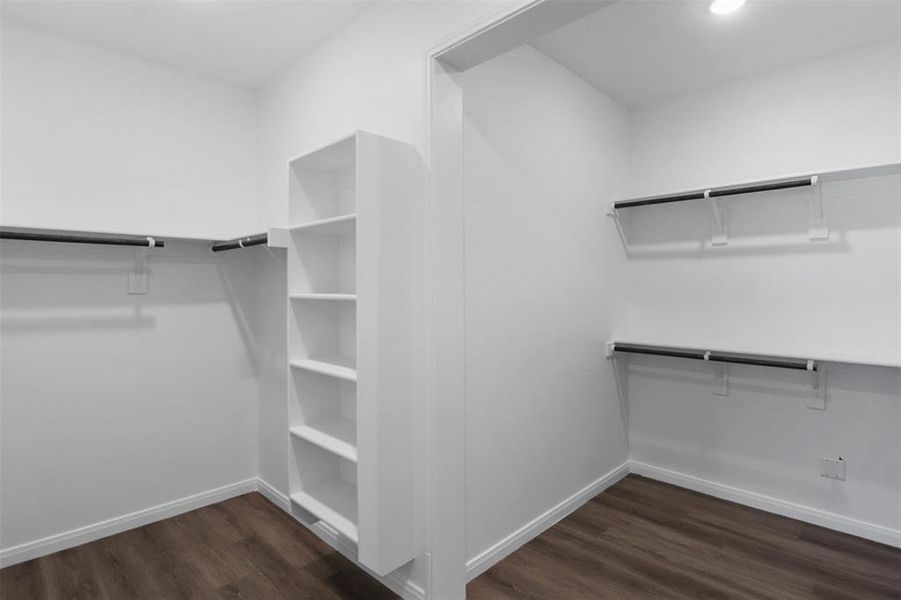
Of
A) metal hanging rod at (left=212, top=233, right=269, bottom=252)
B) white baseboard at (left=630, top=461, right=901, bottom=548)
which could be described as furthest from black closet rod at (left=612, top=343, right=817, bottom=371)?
metal hanging rod at (left=212, top=233, right=269, bottom=252)

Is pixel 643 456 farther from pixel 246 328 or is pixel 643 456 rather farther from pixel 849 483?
pixel 246 328

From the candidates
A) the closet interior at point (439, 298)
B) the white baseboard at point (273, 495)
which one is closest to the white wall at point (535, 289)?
the closet interior at point (439, 298)

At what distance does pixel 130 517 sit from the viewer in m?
2.59

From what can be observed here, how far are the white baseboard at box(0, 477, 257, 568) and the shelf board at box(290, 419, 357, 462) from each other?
47.5 inches

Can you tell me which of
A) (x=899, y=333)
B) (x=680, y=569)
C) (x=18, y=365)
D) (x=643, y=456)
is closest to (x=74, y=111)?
(x=18, y=365)

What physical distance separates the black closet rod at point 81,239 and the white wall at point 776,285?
3.06 meters

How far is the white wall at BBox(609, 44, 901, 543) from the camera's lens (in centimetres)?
251

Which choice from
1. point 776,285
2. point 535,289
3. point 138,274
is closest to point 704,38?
point 776,285

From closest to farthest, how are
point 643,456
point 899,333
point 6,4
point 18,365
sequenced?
point 6,4
point 18,365
point 899,333
point 643,456

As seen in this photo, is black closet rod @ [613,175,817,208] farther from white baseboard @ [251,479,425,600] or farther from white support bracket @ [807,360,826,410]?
white baseboard @ [251,479,425,600]

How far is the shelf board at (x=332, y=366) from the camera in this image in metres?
1.92

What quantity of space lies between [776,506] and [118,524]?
3.82 meters

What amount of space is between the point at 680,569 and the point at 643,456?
1.21 meters

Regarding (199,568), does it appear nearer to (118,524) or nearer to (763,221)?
(118,524)
